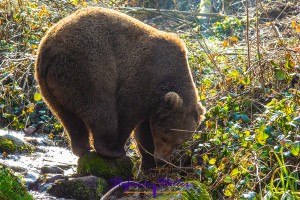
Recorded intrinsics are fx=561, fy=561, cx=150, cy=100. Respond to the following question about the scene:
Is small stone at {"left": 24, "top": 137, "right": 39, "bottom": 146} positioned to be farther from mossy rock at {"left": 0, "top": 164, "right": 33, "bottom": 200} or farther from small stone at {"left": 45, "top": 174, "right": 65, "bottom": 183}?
mossy rock at {"left": 0, "top": 164, "right": 33, "bottom": 200}

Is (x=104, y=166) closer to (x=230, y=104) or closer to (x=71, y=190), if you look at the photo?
(x=71, y=190)

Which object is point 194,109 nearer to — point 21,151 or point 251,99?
point 251,99

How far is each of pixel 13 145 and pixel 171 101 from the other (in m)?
2.08

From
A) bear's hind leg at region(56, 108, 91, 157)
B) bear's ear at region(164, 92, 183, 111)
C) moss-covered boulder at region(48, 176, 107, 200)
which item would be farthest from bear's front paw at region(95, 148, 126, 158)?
bear's ear at region(164, 92, 183, 111)

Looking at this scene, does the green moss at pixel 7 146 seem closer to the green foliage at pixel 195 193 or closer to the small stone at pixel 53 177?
the small stone at pixel 53 177

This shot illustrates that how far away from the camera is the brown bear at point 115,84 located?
613 centimetres

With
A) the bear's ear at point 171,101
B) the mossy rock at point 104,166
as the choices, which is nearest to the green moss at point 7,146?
the mossy rock at point 104,166

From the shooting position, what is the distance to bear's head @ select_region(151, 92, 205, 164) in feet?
22.3

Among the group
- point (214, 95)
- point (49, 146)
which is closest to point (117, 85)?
point (214, 95)

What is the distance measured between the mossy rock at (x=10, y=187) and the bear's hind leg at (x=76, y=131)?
200cm

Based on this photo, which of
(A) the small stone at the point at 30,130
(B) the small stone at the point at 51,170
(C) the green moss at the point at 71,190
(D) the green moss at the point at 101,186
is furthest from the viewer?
(A) the small stone at the point at 30,130

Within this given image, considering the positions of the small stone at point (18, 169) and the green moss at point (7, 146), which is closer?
the small stone at point (18, 169)

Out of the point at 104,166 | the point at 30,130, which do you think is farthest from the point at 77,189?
the point at 30,130

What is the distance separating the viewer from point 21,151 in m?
7.12
